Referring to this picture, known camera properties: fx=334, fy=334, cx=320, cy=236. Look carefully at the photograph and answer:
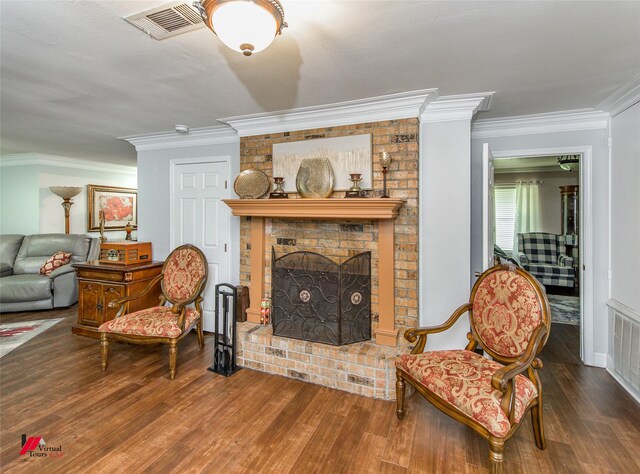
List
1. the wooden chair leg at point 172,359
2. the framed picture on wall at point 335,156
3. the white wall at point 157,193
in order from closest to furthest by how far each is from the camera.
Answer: the wooden chair leg at point 172,359
the framed picture on wall at point 335,156
the white wall at point 157,193

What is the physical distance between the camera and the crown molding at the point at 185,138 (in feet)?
12.2

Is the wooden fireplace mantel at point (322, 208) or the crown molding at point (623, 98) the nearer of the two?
the crown molding at point (623, 98)

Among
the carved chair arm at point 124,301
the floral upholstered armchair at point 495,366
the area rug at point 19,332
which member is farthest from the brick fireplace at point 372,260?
the area rug at point 19,332

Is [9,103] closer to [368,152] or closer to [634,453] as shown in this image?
[368,152]

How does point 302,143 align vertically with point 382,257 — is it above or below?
above

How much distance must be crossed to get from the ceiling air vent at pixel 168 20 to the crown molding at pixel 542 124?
2.68 m

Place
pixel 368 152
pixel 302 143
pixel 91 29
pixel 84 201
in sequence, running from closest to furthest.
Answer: pixel 91 29 < pixel 368 152 < pixel 302 143 < pixel 84 201

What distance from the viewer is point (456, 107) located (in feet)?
8.94

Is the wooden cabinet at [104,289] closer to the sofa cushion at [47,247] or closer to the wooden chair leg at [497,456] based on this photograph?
the sofa cushion at [47,247]

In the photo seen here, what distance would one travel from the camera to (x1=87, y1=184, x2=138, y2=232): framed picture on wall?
20.1ft

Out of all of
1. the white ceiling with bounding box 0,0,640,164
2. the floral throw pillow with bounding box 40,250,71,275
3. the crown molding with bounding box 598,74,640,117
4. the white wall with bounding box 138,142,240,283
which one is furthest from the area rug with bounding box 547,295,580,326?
the floral throw pillow with bounding box 40,250,71,275

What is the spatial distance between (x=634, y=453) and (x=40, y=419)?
3.64 m

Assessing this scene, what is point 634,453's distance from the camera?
190cm

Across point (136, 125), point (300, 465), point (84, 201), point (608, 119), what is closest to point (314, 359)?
point (300, 465)
